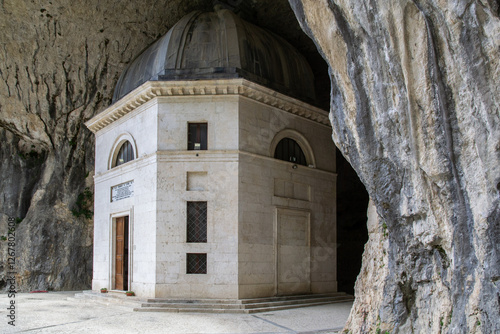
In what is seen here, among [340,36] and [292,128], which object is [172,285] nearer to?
[292,128]

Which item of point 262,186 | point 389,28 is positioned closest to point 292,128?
point 262,186

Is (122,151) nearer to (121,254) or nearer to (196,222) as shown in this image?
(121,254)

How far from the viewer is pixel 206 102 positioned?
46.6 feet

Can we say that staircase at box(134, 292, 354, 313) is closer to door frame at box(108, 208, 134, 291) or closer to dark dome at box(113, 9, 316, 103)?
door frame at box(108, 208, 134, 291)

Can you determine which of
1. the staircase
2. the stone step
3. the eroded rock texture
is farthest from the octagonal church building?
the eroded rock texture

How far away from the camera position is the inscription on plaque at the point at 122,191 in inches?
604

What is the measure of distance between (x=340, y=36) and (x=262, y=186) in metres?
7.86

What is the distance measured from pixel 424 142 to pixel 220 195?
819 centimetres

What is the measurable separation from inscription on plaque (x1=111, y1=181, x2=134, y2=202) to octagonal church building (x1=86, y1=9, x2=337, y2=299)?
0.06 m

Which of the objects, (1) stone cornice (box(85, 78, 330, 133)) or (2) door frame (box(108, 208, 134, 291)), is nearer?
(1) stone cornice (box(85, 78, 330, 133))

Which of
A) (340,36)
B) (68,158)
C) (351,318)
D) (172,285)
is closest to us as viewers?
(340,36)

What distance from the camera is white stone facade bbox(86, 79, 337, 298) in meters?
13.4

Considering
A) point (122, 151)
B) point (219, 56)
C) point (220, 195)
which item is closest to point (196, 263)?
point (220, 195)

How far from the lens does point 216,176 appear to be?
13.8m
